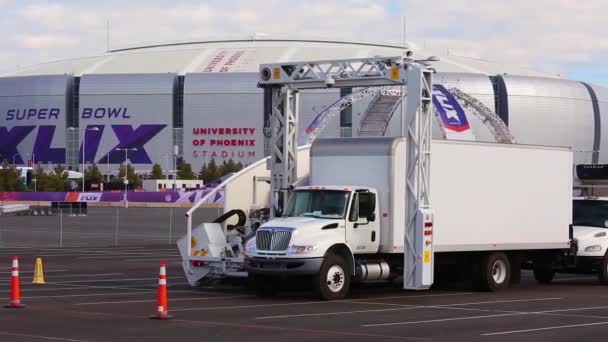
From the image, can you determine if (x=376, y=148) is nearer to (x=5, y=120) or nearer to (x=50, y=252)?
(x=50, y=252)

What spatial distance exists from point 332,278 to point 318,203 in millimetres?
1641

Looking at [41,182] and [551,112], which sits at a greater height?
[551,112]

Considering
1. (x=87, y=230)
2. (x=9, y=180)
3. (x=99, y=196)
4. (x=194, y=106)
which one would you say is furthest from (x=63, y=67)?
(x=87, y=230)

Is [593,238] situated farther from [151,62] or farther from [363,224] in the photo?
[151,62]

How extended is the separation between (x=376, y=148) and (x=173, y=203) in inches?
3496

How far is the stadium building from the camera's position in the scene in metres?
151

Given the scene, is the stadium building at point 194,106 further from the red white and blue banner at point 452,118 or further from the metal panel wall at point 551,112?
the red white and blue banner at point 452,118

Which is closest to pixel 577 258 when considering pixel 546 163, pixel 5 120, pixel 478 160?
pixel 546 163

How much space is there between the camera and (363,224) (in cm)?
2281

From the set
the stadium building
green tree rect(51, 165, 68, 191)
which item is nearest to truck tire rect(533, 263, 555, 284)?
green tree rect(51, 165, 68, 191)

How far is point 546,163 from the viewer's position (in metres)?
26.0

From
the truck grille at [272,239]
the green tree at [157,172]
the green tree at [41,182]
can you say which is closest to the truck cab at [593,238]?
the truck grille at [272,239]

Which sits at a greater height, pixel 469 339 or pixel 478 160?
pixel 478 160

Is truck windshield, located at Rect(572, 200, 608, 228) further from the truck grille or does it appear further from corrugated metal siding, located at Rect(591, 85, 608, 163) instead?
corrugated metal siding, located at Rect(591, 85, 608, 163)
